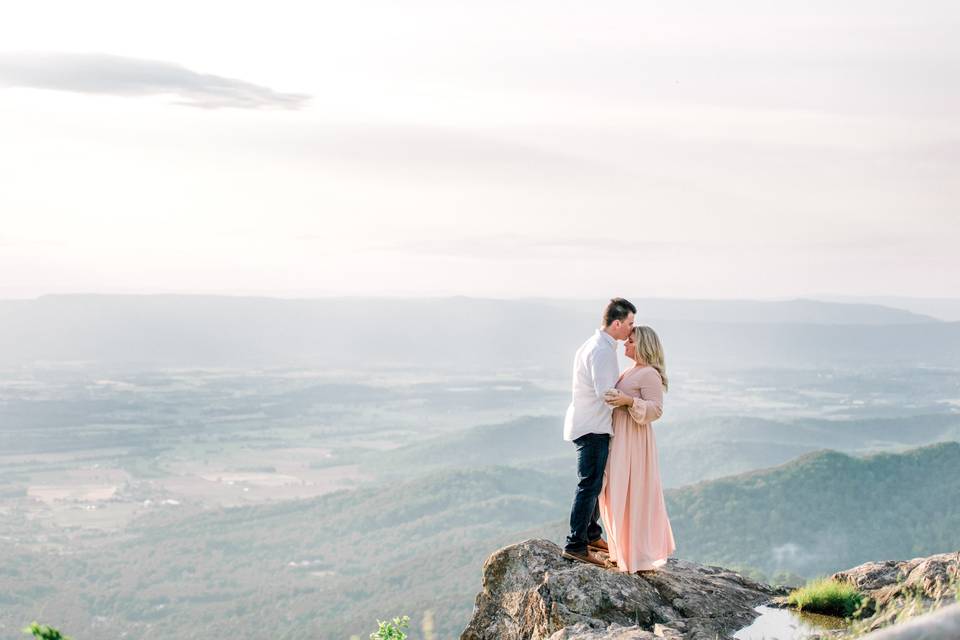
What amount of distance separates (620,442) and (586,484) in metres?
0.58

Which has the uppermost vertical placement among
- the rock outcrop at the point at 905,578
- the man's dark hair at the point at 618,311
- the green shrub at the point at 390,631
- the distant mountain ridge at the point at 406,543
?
the man's dark hair at the point at 618,311

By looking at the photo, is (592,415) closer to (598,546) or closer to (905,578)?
(598,546)

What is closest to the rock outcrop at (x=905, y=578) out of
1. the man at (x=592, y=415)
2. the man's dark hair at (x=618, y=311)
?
the man at (x=592, y=415)

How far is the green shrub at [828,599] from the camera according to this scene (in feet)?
36.6

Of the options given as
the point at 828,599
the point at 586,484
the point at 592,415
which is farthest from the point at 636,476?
the point at 828,599

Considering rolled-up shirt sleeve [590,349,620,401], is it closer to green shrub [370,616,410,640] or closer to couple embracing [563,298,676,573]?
couple embracing [563,298,676,573]

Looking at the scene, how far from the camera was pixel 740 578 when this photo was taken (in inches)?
492

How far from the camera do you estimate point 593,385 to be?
1112cm

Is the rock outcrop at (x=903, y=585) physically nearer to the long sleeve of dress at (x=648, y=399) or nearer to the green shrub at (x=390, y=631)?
the long sleeve of dress at (x=648, y=399)

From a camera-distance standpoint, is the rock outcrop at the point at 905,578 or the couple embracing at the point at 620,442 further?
the couple embracing at the point at 620,442

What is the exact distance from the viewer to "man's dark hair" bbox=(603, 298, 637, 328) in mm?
10930

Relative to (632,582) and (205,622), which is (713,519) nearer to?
(205,622)

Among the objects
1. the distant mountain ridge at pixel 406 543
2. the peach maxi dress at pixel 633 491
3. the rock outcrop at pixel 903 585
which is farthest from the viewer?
the distant mountain ridge at pixel 406 543

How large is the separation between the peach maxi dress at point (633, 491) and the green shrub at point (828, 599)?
1522 mm
